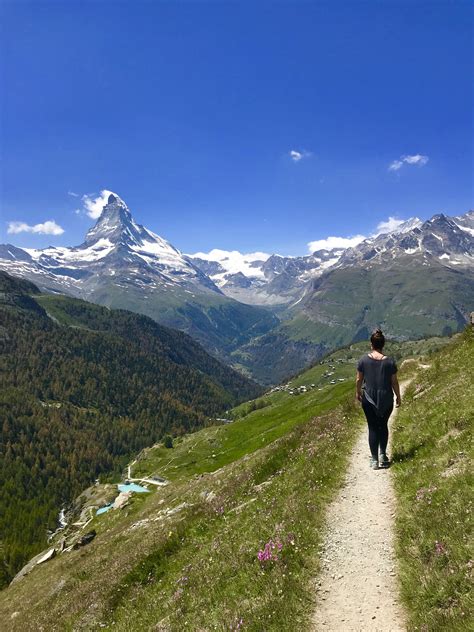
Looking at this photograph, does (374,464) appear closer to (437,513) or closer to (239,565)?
(437,513)

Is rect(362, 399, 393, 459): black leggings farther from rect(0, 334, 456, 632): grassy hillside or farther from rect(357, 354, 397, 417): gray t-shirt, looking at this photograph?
rect(0, 334, 456, 632): grassy hillside

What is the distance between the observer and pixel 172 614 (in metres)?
11.2

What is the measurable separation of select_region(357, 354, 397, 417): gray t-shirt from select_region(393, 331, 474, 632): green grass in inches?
94.4

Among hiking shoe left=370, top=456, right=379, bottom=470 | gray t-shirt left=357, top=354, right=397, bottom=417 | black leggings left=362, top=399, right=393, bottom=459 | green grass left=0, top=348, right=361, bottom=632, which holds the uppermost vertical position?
gray t-shirt left=357, top=354, right=397, bottom=417

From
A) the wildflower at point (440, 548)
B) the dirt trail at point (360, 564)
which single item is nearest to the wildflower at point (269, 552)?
the dirt trail at point (360, 564)

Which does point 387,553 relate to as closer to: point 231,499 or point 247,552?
point 247,552

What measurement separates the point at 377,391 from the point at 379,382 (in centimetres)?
39

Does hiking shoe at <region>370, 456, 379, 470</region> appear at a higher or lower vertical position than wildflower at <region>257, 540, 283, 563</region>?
higher

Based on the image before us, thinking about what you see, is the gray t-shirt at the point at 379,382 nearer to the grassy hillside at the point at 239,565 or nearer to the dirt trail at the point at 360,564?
the dirt trail at the point at 360,564

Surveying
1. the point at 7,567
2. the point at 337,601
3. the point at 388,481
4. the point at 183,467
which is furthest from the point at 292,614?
the point at 183,467

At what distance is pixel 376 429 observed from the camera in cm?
1636

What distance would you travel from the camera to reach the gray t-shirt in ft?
52.2

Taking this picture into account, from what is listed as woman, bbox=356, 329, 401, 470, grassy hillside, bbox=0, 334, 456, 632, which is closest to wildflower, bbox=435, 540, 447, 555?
grassy hillside, bbox=0, 334, 456, 632

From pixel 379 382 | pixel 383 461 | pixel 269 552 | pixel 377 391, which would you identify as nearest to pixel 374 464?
pixel 383 461
